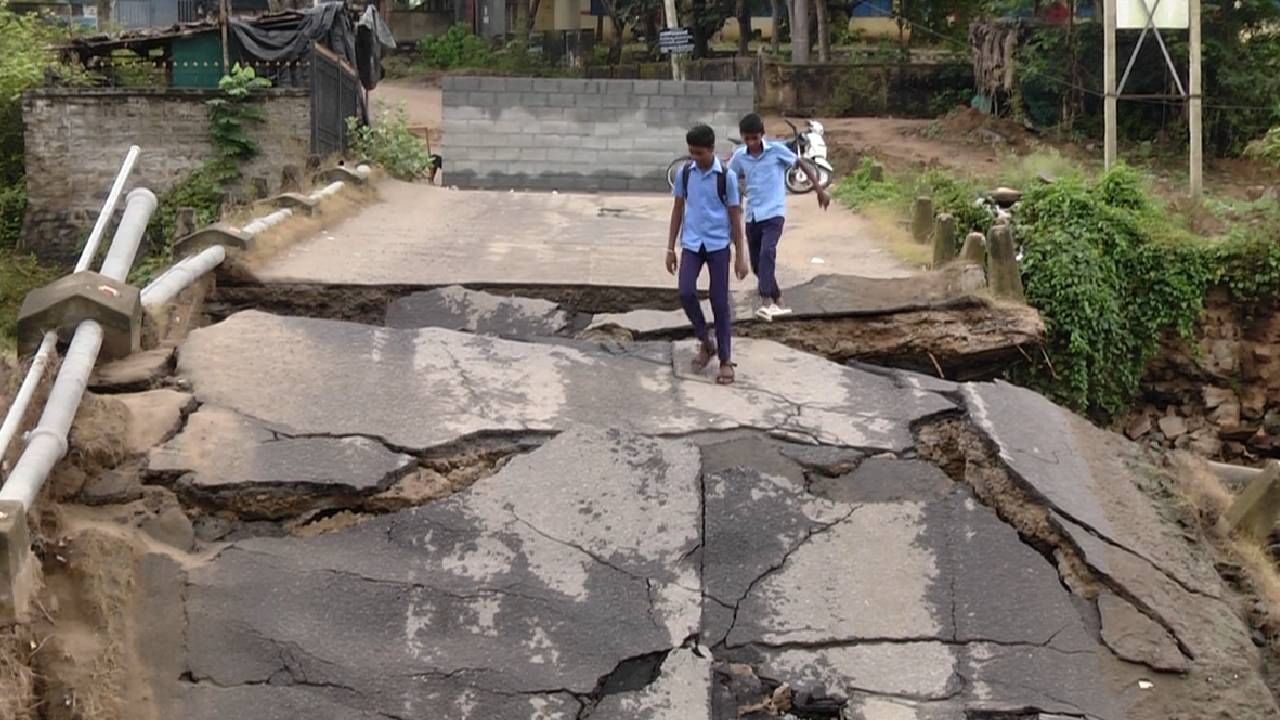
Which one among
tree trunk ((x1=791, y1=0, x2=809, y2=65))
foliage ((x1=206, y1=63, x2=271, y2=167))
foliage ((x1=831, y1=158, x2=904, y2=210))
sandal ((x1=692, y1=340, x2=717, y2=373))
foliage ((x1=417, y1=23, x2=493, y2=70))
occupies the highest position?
foliage ((x1=417, y1=23, x2=493, y2=70))

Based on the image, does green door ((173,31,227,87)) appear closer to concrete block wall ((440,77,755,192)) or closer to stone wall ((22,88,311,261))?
stone wall ((22,88,311,261))

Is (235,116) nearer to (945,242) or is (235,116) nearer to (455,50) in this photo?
(945,242)

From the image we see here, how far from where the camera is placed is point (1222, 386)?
12.7 m

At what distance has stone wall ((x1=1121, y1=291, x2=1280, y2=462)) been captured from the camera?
12555 millimetres

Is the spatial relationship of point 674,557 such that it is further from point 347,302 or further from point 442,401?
point 347,302

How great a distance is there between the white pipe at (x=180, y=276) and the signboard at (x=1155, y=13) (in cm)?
1071

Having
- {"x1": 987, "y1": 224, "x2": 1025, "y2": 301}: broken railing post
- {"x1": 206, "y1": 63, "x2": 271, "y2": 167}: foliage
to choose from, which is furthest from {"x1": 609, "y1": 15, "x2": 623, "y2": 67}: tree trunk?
{"x1": 987, "y1": 224, "x2": 1025, "y2": 301}: broken railing post

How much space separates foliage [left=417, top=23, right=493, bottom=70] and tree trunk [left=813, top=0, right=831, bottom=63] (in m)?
10.4

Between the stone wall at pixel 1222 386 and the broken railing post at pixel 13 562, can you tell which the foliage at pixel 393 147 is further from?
the broken railing post at pixel 13 562

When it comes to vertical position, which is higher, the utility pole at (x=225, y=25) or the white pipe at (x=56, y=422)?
the utility pole at (x=225, y=25)

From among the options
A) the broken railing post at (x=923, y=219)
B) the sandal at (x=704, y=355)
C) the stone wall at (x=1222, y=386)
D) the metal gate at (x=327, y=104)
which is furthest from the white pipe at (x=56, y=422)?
the metal gate at (x=327, y=104)

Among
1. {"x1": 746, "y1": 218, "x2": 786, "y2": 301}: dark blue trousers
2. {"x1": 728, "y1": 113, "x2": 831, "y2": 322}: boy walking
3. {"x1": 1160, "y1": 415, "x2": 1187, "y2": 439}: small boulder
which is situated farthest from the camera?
{"x1": 1160, "y1": 415, "x2": 1187, "y2": 439}: small boulder

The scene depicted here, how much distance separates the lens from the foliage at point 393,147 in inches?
760

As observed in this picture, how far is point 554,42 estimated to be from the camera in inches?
1527
